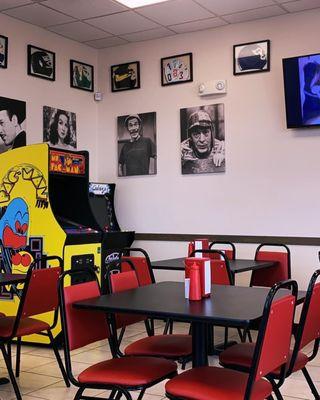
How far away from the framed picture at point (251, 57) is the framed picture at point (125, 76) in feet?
4.26

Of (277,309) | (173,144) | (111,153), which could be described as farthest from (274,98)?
(277,309)

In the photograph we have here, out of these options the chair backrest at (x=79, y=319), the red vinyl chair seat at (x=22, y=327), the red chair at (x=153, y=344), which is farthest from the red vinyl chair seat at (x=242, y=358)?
the red vinyl chair seat at (x=22, y=327)

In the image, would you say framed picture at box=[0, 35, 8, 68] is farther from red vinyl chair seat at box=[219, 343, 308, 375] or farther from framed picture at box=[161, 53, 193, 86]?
red vinyl chair seat at box=[219, 343, 308, 375]

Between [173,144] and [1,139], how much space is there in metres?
1.98

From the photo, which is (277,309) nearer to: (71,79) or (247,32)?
(247,32)

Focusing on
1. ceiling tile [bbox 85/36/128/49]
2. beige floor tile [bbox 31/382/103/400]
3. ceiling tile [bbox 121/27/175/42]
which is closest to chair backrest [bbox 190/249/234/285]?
beige floor tile [bbox 31/382/103/400]

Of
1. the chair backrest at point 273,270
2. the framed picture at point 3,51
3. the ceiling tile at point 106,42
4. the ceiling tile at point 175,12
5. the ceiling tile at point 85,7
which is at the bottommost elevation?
the chair backrest at point 273,270

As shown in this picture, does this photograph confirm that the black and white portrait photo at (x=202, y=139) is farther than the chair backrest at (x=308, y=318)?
Yes

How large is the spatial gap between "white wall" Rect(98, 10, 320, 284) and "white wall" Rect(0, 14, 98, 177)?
0.22 m

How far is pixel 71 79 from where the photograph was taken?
270 inches

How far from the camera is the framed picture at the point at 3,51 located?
19.4 ft

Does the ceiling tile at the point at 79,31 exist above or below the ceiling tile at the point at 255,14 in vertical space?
above

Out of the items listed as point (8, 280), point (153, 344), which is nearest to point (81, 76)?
point (8, 280)

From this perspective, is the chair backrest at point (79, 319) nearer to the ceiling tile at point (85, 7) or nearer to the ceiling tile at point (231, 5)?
the ceiling tile at point (85, 7)
